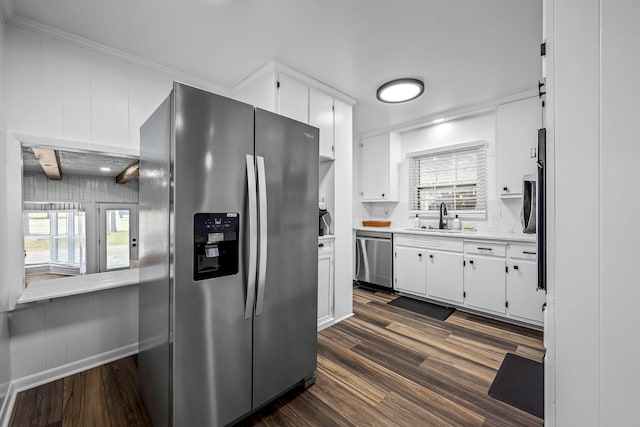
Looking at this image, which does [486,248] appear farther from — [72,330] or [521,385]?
[72,330]

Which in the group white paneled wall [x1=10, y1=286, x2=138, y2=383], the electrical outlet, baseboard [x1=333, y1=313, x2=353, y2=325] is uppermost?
the electrical outlet

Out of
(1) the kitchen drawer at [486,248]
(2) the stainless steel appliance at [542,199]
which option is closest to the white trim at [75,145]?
(2) the stainless steel appliance at [542,199]

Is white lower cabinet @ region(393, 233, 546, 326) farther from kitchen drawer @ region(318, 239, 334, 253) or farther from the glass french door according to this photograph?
the glass french door

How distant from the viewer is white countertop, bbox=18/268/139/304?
188 cm

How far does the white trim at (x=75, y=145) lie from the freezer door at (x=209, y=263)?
141cm

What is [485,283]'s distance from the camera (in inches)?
122

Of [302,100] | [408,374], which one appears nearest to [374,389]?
[408,374]

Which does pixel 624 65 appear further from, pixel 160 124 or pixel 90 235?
pixel 90 235

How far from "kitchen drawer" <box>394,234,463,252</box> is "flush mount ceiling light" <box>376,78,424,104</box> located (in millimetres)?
1794

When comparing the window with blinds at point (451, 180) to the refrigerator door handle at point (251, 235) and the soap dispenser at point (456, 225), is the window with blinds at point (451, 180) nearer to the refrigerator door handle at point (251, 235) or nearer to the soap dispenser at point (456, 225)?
the soap dispenser at point (456, 225)

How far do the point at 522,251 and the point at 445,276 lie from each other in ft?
2.91

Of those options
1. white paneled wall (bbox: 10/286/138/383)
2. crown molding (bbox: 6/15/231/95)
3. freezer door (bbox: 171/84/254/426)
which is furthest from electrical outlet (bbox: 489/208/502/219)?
white paneled wall (bbox: 10/286/138/383)

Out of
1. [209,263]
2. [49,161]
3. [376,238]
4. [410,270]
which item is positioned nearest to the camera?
[209,263]

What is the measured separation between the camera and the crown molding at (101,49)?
1.84m
